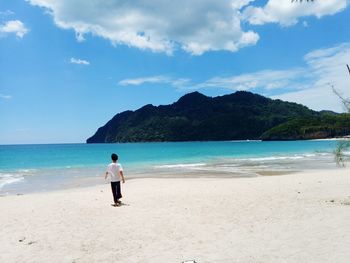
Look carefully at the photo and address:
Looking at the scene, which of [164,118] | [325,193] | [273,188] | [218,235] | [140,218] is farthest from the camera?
[164,118]

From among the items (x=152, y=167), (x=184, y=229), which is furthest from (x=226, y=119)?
(x=184, y=229)

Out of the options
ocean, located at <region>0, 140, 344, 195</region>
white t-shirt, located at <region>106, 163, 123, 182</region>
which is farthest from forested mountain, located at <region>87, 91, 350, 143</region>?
white t-shirt, located at <region>106, 163, 123, 182</region>

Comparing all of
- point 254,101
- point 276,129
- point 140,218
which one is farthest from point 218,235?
point 254,101

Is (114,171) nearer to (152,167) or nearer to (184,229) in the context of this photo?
(184,229)

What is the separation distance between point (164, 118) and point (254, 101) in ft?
159

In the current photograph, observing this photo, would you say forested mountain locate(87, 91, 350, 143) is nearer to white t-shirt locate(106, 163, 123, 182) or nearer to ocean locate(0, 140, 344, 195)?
ocean locate(0, 140, 344, 195)

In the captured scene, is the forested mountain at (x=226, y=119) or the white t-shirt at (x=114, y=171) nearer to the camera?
the white t-shirt at (x=114, y=171)

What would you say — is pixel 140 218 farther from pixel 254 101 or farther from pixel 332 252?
pixel 254 101

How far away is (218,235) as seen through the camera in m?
7.53

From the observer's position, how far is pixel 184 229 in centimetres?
812

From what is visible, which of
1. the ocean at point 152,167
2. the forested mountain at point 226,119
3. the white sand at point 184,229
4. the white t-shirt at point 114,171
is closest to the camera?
the white sand at point 184,229

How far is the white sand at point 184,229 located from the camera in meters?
6.39

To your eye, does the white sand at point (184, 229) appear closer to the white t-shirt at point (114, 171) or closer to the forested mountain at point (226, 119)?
the white t-shirt at point (114, 171)

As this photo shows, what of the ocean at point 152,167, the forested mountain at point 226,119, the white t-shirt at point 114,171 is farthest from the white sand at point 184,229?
the forested mountain at point 226,119
